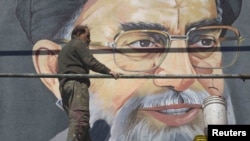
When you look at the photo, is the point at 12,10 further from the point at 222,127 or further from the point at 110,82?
the point at 222,127

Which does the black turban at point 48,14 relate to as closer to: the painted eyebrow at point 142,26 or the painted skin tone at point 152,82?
the painted skin tone at point 152,82

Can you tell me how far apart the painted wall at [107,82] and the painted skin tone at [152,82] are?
0.01 m

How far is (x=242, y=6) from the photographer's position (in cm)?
1359

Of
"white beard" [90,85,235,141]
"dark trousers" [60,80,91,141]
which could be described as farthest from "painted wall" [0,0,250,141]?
"dark trousers" [60,80,91,141]

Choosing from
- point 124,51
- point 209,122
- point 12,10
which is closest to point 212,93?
point 124,51

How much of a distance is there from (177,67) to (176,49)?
28 cm

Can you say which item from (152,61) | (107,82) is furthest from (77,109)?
(152,61)

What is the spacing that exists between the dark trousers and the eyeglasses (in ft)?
7.31

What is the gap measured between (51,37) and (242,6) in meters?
2.79

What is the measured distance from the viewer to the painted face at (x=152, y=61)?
42.2 feet

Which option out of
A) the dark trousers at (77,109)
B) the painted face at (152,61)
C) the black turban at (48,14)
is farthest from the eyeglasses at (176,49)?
the dark trousers at (77,109)

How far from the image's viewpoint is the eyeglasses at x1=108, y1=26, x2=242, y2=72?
13234mm

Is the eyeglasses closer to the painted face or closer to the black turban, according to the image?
the painted face

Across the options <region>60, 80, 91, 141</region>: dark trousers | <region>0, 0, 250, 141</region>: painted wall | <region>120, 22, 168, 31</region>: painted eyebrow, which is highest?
<region>120, 22, 168, 31</region>: painted eyebrow
